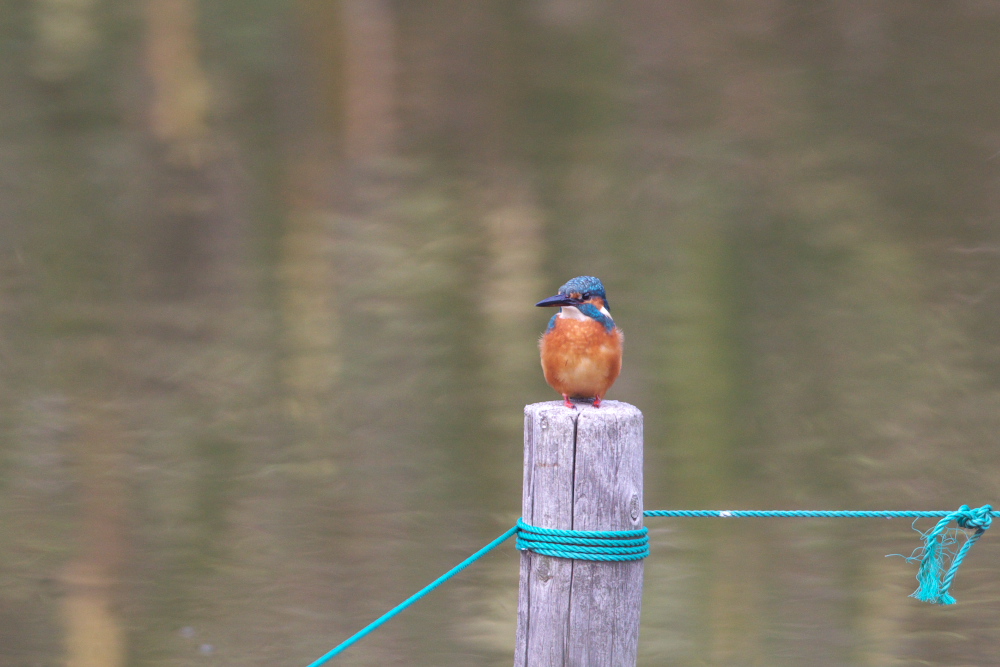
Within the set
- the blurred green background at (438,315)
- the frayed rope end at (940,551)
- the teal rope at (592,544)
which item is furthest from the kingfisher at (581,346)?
the blurred green background at (438,315)

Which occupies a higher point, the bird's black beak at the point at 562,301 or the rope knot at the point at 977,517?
the bird's black beak at the point at 562,301

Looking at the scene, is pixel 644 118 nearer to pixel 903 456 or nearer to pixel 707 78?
pixel 707 78

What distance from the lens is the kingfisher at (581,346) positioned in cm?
196

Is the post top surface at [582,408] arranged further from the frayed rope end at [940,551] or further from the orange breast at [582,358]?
the frayed rope end at [940,551]

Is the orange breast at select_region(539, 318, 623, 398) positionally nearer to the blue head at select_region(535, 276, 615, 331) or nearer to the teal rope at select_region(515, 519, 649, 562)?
the blue head at select_region(535, 276, 615, 331)

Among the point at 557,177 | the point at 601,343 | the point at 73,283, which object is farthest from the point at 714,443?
the point at 73,283

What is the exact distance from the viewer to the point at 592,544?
5.78ft

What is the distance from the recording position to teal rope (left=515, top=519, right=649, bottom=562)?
1758mm

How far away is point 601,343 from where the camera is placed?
197 centimetres

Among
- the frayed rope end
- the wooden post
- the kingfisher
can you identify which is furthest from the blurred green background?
the wooden post

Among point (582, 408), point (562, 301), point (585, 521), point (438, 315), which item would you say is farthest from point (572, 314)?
point (438, 315)

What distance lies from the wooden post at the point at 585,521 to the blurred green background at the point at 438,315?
127 centimetres

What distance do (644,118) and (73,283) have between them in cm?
206

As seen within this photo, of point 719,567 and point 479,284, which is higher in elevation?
point 479,284
